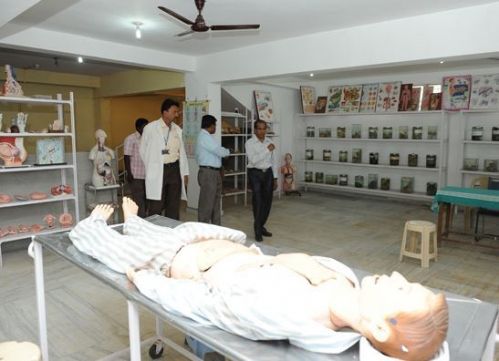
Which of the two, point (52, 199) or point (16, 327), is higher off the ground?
point (52, 199)

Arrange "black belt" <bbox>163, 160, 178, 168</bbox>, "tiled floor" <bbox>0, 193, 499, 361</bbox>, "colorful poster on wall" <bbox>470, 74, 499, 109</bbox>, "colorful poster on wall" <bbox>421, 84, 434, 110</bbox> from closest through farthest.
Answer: "tiled floor" <bbox>0, 193, 499, 361</bbox>, "black belt" <bbox>163, 160, 178, 168</bbox>, "colorful poster on wall" <bbox>470, 74, 499, 109</bbox>, "colorful poster on wall" <bbox>421, 84, 434, 110</bbox>

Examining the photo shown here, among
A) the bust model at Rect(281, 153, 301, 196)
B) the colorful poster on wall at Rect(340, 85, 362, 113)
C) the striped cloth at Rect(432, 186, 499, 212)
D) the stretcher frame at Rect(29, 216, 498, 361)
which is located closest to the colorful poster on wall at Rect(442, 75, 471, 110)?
the colorful poster on wall at Rect(340, 85, 362, 113)

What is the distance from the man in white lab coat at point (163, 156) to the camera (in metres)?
3.68

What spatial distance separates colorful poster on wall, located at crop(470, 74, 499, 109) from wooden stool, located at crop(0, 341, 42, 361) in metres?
6.00

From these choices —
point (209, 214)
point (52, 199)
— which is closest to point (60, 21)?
point (52, 199)

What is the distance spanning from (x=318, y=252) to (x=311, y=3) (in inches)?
93.9

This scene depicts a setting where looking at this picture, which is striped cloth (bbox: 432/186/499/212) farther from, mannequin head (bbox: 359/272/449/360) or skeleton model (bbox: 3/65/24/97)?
skeleton model (bbox: 3/65/24/97)

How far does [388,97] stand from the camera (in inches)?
255

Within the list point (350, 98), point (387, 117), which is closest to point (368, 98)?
point (350, 98)

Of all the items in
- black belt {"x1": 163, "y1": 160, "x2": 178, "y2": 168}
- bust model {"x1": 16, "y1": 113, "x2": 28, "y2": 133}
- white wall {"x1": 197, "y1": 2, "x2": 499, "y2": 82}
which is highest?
white wall {"x1": 197, "y1": 2, "x2": 499, "y2": 82}

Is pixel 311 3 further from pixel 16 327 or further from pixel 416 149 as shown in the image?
pixel 416 149

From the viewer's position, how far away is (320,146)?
25.6 feet

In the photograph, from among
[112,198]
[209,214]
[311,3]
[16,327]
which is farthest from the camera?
[112,198]

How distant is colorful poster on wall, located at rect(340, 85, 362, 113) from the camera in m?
6.86
